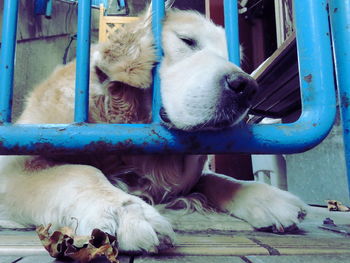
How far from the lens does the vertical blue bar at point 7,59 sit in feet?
→ 2.74

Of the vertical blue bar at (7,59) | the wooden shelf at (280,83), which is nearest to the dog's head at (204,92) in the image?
the vertical blue bar at (7,59)

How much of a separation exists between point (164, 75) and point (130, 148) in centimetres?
38

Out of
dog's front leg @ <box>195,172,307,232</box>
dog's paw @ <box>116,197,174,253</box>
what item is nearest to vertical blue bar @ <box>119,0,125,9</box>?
dog's front leg @ <box>195,172,307,232</box>

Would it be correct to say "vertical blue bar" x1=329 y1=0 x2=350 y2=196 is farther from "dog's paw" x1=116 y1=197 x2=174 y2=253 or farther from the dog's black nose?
"dog's paw" x1=116 y1=197 x2=174 y2=253

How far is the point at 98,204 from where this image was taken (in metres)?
0.74

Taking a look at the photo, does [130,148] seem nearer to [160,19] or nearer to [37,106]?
[160,19]

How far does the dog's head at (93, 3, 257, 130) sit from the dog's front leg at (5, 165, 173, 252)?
0.80 ft

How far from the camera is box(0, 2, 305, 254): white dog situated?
0.76 m

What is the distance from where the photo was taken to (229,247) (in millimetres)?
650

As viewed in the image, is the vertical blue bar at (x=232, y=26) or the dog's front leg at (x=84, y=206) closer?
the dog's front leg at (x=84, y=206)

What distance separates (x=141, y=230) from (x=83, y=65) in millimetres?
471

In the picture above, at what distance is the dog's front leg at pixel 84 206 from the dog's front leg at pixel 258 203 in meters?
0.37

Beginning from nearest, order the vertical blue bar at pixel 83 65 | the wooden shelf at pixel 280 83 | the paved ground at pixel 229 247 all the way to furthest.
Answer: the paved ground at pixel 229 247
the vertical blue bar at pixel 83 65
the wooden shelf at pixel 280 83

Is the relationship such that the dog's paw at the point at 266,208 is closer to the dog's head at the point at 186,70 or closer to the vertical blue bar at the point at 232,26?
the dog's head at the point at 186,70
